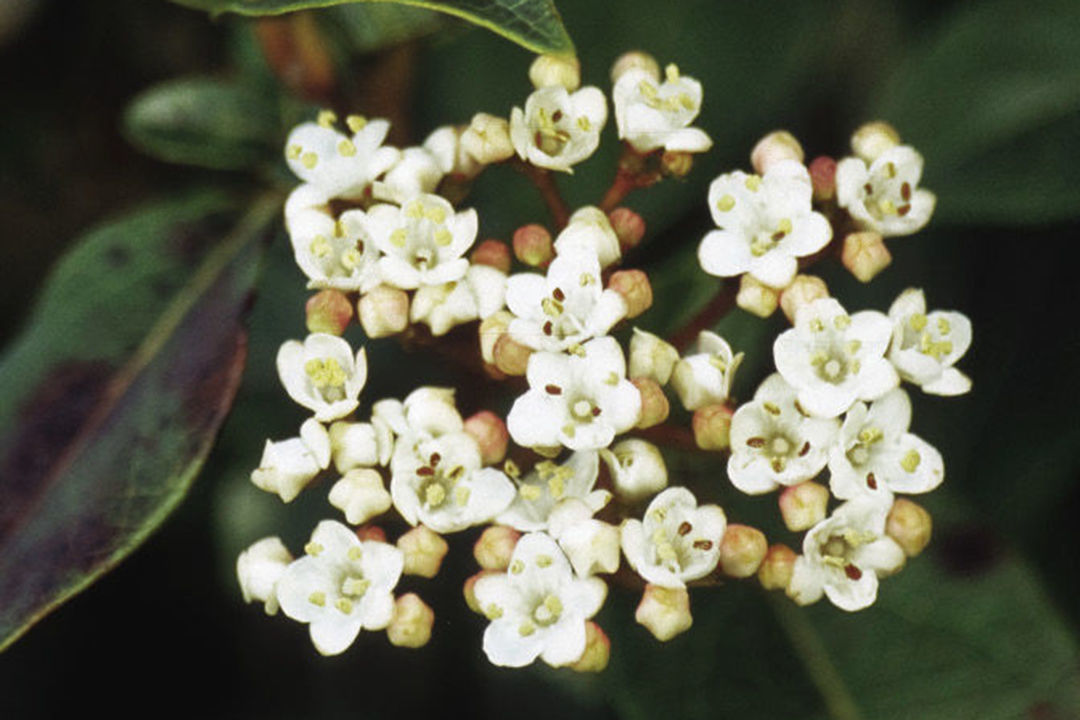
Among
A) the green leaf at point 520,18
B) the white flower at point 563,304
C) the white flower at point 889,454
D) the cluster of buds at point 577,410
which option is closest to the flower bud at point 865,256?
the cluster of buds at point 577,410

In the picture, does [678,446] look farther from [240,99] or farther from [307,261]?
[240,99]

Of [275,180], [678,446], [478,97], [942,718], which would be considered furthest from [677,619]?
[478,97]

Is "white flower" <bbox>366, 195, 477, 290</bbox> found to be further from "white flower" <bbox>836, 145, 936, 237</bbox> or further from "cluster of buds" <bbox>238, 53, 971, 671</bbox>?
"white flower" <bbox>836, 145, 936, 237</bbox>

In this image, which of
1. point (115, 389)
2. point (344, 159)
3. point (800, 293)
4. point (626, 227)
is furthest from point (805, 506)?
point (115, 389)

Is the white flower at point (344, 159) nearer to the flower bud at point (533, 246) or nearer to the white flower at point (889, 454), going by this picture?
the flower bud at point (533, 246)

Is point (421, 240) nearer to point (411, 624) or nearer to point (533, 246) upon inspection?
point (533, 246)

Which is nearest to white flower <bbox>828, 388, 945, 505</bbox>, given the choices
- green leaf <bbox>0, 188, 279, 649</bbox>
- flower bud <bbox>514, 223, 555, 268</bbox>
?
flower bud <bbox>514, 223, 555, 268</bbox>
